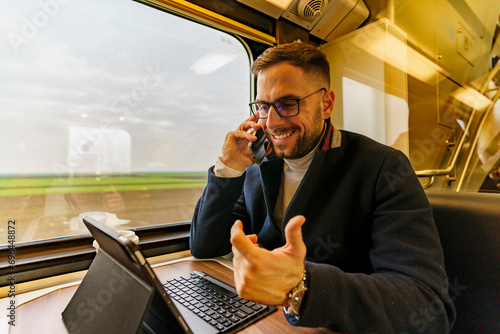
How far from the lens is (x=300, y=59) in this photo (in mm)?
1171

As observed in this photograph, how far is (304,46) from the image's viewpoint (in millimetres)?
1222

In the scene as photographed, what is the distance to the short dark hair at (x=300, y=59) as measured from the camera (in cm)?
117

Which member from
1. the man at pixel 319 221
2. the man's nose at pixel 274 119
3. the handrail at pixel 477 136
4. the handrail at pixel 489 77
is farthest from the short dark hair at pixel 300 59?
the handrail at pixel 489 77

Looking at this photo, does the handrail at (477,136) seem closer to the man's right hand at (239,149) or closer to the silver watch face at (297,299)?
the man's right hand at (239,149)

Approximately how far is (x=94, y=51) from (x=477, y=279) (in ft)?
5.96

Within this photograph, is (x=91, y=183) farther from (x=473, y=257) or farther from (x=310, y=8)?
(x=310, y=8)

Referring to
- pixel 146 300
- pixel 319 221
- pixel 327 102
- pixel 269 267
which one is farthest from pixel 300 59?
pixel 146 300

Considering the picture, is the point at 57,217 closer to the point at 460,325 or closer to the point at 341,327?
the point at 341,327

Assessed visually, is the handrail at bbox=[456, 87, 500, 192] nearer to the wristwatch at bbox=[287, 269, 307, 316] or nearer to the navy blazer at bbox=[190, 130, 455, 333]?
the navy blazer at bbox=[190, 130, 455, 333]

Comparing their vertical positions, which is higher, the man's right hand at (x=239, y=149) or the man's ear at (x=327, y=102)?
the man's ear at (x=327, y=102)

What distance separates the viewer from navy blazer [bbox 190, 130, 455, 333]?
630 millimetres

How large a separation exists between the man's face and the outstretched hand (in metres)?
0.68

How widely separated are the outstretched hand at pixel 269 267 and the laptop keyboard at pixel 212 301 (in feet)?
0.72

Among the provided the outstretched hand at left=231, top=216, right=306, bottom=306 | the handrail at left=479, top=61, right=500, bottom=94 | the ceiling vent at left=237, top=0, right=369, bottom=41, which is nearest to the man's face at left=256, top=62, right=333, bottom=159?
the outstretched hand at left=231, top=216, right=306, bottom=306
